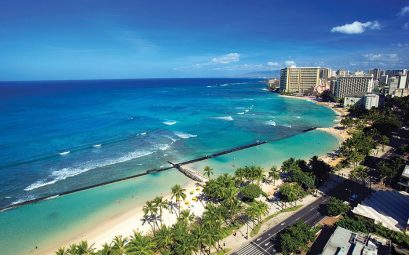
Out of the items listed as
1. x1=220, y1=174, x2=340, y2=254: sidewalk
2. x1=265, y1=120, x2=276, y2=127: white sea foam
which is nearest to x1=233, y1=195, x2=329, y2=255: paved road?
x1=220, y1=174, x2=340, y2=254: sidewalk

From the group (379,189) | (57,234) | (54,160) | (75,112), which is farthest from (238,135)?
(75,112)

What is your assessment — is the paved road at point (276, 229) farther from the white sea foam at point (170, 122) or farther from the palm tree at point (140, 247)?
the white sea foam at point (170, 122)

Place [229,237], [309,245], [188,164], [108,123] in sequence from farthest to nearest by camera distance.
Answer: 1. [108,123]
2. [188,164]
3. [229,237]
4. [309,245]

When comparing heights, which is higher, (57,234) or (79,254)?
(79,254)

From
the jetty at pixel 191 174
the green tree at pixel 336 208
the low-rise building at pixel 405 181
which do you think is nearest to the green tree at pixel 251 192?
the green tree at pixel 336 208

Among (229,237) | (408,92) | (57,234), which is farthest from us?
(408,92)

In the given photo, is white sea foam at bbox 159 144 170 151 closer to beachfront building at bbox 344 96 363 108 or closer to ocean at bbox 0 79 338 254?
ocean at bbox 0 79 338 254

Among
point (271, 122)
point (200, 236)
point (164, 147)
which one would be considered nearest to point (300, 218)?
point (200, 236)

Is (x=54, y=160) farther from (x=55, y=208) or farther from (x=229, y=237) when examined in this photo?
(x=229, y=237)
